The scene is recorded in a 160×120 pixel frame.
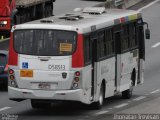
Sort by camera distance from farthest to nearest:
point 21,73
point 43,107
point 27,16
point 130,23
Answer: point 27,16, point 130,23, point 43,107, point 21,73

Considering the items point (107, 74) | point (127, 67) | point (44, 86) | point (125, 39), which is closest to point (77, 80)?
point (44, 86)

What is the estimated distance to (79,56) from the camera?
23375mm

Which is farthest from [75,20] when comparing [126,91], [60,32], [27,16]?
[27,16]

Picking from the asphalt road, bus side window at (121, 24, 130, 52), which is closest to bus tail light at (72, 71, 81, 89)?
the asphalt road

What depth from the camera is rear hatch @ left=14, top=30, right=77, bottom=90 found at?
76.5 feet

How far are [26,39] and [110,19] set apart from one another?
10.7 ft

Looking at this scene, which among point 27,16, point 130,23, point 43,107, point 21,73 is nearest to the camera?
point 21,73

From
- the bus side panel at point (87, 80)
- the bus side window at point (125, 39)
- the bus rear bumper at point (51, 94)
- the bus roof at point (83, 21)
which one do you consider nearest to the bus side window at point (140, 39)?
the bus roof at point (83, 21)

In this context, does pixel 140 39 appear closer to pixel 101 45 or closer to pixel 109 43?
pixel 109 43

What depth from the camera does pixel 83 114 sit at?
2402cm

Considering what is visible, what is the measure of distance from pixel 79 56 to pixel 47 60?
822 mm

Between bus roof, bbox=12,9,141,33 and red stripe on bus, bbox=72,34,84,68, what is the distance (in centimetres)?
26

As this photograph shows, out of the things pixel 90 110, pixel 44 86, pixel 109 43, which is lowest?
pixel 90 110

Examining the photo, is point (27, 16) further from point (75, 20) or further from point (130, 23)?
point (75, 20)
